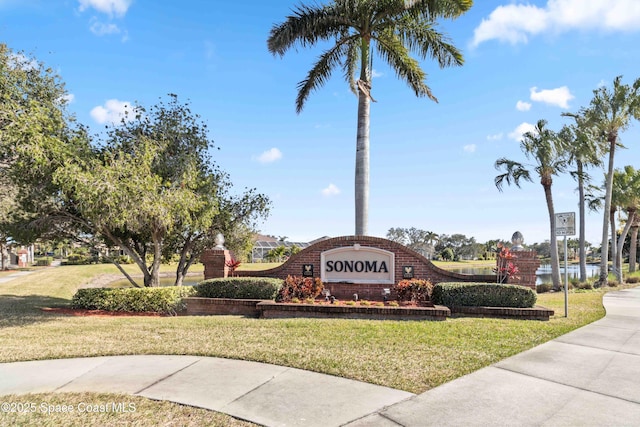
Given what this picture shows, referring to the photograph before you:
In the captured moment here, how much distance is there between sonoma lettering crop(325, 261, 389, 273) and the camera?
1184cm

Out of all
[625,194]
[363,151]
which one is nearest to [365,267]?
[363,151]

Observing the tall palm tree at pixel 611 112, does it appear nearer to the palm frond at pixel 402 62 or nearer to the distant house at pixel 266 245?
the palm frond at pixel 402 62

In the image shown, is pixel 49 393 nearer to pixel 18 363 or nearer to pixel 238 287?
pixel 18 363

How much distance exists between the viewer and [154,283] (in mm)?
14703

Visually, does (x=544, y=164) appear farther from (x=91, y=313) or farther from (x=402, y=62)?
(x=91, y=313)

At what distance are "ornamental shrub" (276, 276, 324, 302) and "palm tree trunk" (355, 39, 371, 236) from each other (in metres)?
2.90

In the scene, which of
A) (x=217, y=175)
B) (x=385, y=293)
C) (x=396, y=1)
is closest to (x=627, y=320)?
(x=385, y=293)

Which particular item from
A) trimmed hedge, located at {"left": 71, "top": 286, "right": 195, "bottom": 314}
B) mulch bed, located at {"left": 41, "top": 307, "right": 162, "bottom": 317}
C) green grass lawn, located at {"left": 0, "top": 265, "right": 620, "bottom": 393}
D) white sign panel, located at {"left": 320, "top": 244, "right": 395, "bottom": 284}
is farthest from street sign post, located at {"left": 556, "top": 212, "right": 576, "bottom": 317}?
mulch bed, located at {"left": 41, "top": 307, "right": 162, "bottom": 317}

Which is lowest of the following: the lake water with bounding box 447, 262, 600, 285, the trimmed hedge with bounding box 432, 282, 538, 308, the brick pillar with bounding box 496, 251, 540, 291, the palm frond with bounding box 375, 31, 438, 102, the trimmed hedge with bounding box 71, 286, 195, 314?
the lake water with bounding box 447, 262, 600, 285

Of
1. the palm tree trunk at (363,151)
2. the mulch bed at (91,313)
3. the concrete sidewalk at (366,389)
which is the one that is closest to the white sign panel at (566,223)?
the concrete sidewalk at (366,389)

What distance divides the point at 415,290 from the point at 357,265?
202cm

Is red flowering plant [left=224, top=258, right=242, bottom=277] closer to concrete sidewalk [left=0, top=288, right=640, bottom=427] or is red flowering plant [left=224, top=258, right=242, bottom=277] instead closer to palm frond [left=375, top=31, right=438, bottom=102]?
concrete sidewalk [left=0, top=288, right=640, bottom=427]

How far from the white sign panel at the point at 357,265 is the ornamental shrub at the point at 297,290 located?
3.10 feet

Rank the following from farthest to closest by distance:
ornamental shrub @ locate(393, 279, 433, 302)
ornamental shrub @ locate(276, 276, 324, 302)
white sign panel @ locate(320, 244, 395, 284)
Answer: white sign panel @ locate(320, 244, 395, 284) → ornamental shrub @ locate(276, 276, 324, 302) → ornamental shrub @ locate(393, 279, 433, 302)
